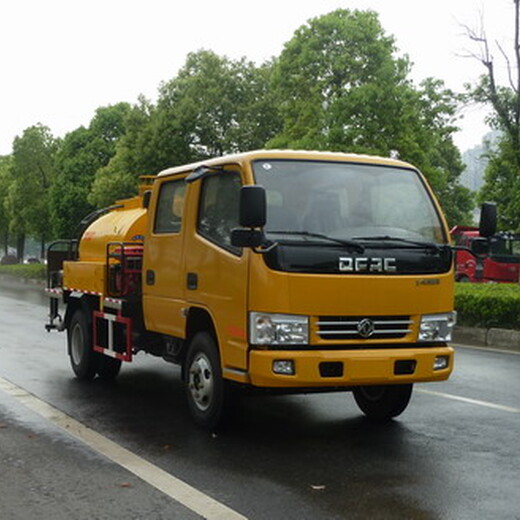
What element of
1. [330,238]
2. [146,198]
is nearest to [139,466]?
[330,238]

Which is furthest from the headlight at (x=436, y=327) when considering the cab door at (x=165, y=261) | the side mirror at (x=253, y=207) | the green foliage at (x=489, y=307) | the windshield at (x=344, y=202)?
the green foliage at (x=489, y=307)

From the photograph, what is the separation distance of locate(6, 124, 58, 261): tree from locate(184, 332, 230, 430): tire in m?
52.8

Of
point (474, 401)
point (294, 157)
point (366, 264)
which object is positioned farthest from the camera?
point (474, 401)

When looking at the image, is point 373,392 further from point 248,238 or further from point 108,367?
point 108,367

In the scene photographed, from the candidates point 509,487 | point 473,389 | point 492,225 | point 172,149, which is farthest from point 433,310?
point 172,149

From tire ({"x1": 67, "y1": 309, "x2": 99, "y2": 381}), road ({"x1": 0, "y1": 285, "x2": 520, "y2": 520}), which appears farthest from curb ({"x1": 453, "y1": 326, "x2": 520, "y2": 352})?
tire ({"x1": 67, "y1": 309, "x2": 99, "y2": 381})

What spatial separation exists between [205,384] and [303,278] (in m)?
1.40

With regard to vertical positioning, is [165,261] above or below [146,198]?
below

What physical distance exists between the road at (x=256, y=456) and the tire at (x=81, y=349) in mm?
267

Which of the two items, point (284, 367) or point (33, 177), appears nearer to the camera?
point (284, 367)

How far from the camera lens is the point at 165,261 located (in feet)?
25.9

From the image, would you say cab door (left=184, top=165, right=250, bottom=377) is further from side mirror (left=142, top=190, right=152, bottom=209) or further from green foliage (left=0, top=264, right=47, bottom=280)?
green foliage (left=0, top=264, right=47, bottom=280)

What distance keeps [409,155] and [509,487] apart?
27113 millimetres

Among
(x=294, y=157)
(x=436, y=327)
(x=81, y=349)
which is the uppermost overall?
(x=294, y=157)
